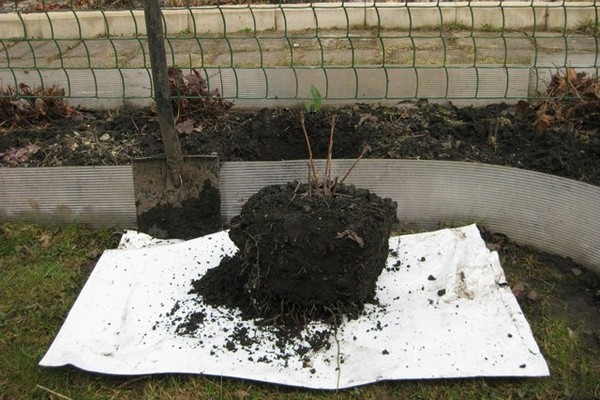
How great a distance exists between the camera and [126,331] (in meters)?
2.70

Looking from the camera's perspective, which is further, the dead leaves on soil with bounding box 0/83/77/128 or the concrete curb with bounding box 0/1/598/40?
the concrete curb with bounding box 0/1/598/40

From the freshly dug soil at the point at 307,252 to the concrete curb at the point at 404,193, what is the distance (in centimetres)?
58

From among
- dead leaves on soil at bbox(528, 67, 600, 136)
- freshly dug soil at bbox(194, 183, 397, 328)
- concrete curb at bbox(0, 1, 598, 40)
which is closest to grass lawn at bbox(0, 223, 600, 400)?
freshly dug soil at bbox(194, 183, 397, 328)

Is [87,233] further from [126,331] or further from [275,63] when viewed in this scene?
[275,63]

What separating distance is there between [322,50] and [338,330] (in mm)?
1865

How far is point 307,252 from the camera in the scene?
256 centimetres

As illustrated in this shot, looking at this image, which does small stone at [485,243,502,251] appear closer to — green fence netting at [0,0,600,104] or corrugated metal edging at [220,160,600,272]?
corrugated metal edging at [220,160,600,272]

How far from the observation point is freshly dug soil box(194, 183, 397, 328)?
2.56 metres

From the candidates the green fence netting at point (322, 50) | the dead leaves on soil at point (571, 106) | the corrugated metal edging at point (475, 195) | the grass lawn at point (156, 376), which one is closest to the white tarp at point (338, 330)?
the grass lawn at point (156, 376)

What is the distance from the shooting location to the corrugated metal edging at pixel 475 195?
311 cm

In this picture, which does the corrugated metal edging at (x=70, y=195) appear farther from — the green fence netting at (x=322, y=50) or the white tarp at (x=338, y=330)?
the green fence netting at (x=322, y=50)

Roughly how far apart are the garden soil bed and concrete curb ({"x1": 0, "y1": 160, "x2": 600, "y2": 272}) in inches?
4.7

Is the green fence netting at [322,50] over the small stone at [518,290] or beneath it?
over

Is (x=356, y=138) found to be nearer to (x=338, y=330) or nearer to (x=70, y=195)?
(x=338, y=330)
